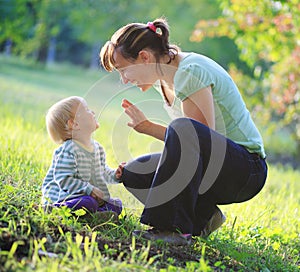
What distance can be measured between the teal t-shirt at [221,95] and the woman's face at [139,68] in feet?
0.56

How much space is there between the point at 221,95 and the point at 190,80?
0.71 ft

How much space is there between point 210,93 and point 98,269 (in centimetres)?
117

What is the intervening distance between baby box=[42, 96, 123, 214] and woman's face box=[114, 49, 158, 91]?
1.07 ft

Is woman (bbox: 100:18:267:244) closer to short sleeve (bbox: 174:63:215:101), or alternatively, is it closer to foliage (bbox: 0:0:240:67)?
short sleeve (bbox: 174:63:215:101)

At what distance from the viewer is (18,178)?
3369mm

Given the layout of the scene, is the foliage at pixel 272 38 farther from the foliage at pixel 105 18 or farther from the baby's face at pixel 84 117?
the foliage at pixel 105 18

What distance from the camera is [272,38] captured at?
8656 millimetres

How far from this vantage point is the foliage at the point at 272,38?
8.18 metres

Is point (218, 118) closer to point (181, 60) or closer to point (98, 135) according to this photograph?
point (181, 60)

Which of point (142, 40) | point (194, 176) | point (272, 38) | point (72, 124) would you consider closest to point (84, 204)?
point (72, 124)

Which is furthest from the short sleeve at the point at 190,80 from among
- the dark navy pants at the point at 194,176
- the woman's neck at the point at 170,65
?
the dark navy pants at the point at 194,176

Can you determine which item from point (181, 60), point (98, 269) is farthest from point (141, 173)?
point (98, 269)

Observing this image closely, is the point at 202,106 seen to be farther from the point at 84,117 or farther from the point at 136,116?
the point at 84,117

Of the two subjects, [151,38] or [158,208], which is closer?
[158,208]
